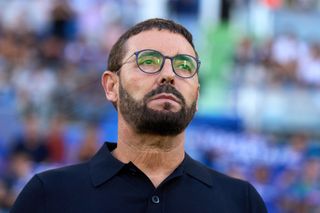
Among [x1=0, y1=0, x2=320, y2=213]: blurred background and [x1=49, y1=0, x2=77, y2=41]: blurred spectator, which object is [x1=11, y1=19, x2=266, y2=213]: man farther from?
[x1=49, y1=0, x2=77, y2=41]: blurred spectator

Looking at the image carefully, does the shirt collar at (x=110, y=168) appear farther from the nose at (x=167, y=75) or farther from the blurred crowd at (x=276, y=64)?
the blurred crowd at (x=276, y=64)

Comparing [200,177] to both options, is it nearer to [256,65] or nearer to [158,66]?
[158,66]

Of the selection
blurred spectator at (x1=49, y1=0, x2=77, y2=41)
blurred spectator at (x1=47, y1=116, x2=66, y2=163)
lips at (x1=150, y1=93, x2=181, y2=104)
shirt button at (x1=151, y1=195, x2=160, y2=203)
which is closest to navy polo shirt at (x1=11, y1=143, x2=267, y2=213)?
shirt button at (x1=151, y1=195, x2=160, y2=203)

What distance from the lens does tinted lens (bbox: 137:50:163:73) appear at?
280 cm

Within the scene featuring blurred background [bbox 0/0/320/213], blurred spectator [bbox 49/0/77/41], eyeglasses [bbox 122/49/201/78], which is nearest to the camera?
eyeglasses [bbox 122/49/201/78]

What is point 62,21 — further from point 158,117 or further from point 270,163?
point 158,117

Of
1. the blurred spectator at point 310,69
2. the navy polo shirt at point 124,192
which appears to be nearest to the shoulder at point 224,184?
the navy polo shirt at point 124,192

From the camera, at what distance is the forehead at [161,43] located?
2.84 metres

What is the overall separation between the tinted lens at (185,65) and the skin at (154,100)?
2 cm

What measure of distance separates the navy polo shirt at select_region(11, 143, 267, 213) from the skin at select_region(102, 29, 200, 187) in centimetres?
4

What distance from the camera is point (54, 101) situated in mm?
10016

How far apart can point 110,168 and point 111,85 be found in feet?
1.00

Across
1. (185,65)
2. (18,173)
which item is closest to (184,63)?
(185,65)

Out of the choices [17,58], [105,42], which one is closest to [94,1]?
[105,42]
